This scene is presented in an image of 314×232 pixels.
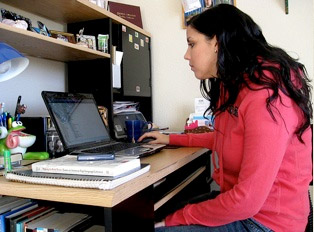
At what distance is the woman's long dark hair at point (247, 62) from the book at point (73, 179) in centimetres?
37

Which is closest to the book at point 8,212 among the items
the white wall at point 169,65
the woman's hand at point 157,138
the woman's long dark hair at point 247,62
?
the woman's hand at point 157,138

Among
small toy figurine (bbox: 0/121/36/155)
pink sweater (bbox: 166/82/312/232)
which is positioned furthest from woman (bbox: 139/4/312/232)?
small toy figurine (bbox: 0/121/36/155)

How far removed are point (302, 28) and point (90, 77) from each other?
4.16ft

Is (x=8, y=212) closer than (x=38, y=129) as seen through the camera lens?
Yes

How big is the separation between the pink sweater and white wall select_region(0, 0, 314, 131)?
113cm

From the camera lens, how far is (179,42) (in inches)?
82.7

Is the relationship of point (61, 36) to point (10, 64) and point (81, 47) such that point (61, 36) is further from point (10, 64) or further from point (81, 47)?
point (10, 64)

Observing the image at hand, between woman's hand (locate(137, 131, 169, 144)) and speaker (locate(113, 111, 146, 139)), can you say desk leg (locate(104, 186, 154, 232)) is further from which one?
speaker (locate(113, 111, 146, 139))

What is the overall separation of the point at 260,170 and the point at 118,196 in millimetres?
339

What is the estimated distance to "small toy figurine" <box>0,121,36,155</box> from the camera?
1054 mm

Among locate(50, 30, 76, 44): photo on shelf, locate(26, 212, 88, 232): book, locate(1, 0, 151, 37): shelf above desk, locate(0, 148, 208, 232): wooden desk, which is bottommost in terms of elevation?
locate(26, 212, 88, 232): book

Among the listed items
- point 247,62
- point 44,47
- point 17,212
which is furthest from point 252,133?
point 44,47

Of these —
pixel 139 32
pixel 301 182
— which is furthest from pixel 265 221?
pixel 139 32

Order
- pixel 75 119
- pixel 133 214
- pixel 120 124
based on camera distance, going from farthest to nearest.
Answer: pixel 120 124, pixel 75 119, pixel 133 214
